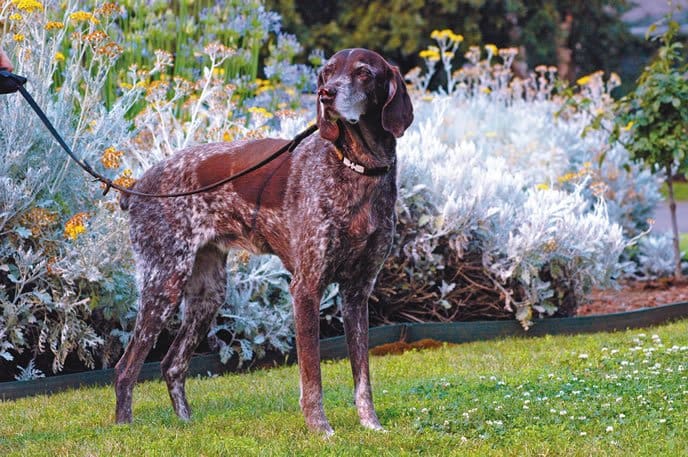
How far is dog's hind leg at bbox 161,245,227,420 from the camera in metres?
5.33

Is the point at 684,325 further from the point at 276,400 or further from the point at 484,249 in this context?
the point at 276,400

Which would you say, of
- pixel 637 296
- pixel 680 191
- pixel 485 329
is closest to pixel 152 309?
pixel 485 329

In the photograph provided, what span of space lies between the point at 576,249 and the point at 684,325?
91 cm

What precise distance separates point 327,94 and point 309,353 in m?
1.14

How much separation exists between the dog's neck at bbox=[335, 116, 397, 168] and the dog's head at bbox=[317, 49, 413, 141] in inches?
1.9

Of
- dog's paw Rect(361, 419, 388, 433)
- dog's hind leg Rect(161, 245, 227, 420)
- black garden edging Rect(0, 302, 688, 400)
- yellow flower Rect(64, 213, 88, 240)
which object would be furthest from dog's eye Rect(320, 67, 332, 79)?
black garden edging Rect(0, 302, 688, 400)

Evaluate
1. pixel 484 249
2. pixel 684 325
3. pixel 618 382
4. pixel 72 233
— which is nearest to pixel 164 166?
pixel 72 233

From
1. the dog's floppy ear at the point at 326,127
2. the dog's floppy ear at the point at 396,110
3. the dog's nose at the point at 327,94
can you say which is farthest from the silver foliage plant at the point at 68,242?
the dog's floppy ear at the point at 396,110

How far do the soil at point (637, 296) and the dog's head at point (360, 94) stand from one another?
168 inches

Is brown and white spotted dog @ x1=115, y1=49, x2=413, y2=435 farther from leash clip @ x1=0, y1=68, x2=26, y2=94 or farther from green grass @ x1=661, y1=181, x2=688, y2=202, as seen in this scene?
green grass @ x1=661, y1=181, x2=688, y2=202

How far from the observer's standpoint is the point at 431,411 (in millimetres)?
5031

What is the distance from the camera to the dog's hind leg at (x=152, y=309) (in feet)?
16.7

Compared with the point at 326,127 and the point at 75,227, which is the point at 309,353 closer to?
the point at 326,127

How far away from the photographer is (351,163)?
4.66 m
